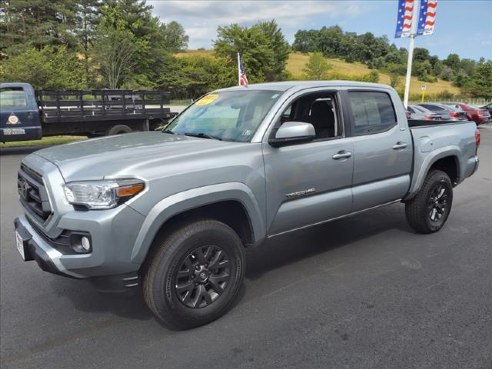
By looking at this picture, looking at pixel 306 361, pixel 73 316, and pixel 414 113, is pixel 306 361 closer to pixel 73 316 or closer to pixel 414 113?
pixel 73 316

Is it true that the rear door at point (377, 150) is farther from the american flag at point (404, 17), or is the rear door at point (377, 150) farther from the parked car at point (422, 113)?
the american flag at point (404, 17)

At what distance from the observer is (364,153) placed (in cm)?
418

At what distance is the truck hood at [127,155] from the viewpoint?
9.23 feet

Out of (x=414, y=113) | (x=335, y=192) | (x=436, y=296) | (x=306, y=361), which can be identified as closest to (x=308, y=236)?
(x=335, y=192)

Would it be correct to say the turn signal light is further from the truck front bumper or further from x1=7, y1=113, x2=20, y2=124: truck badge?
x1=7, y1=113, x2=20, y2=124: truck badge

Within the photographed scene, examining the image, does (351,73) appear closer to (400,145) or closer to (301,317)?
(400,145)

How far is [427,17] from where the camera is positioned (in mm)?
21672

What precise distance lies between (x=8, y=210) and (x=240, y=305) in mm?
4837

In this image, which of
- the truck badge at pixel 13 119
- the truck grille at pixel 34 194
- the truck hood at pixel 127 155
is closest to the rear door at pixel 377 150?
the truck hood at pixel 127 155

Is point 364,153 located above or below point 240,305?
above

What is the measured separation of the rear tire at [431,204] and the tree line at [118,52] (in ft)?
108

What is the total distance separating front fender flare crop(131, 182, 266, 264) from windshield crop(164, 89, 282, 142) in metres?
0.52

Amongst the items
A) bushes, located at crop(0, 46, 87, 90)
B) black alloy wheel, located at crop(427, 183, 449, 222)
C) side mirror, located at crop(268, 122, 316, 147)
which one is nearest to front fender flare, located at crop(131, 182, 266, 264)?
side mirror, located at crop(268, 122, 316, 147)

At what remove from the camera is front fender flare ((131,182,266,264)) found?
9.19 ft
